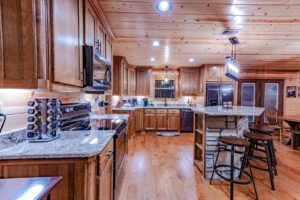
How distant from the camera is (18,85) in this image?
3.91 feet

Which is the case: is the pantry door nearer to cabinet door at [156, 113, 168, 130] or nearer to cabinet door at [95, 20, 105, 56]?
cabinet door at [156, 113, 168, 130]

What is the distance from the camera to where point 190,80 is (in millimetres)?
6785

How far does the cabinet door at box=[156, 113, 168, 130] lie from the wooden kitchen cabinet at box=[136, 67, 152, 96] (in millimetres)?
1102

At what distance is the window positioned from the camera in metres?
7.09

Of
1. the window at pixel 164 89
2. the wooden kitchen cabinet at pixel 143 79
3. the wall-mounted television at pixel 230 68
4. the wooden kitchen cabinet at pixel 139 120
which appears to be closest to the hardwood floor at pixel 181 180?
the wooden kitchen cabinet at pixel 139 120

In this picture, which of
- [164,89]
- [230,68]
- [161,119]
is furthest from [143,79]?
[230,68]

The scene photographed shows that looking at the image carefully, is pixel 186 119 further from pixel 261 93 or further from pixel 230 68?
pixel 230 68

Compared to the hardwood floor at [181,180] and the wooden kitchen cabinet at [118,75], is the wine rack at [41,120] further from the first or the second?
the wooden kitchen cabinet at [118,75]

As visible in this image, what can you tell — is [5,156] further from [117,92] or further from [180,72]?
[180,72]

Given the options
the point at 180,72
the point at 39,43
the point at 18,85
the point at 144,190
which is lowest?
the point at 144,190

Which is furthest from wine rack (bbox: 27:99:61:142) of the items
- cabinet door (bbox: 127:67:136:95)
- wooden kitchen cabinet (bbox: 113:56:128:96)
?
cabinet door (bbox: 127:67:136:95)

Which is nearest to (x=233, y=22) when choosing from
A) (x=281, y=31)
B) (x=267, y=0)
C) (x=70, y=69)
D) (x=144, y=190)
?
(x=267, y=0)

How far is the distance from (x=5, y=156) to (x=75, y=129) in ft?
3.11

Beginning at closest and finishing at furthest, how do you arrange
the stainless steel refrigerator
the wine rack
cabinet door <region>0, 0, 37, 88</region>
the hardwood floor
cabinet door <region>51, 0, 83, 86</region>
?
cabinet door <region>0, 0, 37, 88</region> → cabinet door <region>51, 0, 83, 86</region> → the wine rack → the hardwood floor → the stainless steel refrigerator
